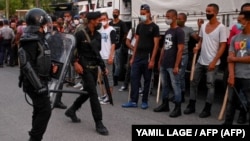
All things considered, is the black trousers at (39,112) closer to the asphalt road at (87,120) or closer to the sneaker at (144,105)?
the asphalt road at (87,120)

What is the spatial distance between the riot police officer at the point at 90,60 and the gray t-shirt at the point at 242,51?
202 centimetres

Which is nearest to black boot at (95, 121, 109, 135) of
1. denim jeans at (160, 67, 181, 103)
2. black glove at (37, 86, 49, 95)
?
black glove at (37, 86, 49, 95)

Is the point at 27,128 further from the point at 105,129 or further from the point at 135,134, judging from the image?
the point at 135,134

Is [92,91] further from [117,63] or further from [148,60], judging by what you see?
[117,63]

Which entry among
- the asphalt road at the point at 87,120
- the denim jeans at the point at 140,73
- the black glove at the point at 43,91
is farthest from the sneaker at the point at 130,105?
the black glove at the point at 43,91

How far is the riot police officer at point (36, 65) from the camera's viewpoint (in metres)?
4.79

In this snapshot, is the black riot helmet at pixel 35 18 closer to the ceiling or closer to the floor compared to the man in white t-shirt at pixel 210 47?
closer to the ceiling

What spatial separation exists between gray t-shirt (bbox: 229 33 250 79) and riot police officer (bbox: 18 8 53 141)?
248 centimetres

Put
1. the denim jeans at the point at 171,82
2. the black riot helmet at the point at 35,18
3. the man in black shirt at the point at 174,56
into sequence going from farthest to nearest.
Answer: the denim jeans at the point at 171,82, the man in black shirt at the point at 174,56, the black riot helmet at the point at 35,18

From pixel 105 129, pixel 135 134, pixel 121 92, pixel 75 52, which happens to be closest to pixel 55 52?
pixel 75 52

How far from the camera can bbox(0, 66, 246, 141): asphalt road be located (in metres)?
6.15

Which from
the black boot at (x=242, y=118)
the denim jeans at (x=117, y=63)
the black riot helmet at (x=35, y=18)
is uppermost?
the black riot helmet at (x=35, y=18)

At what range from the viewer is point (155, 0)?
9617 mm

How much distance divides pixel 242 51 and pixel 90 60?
7.31 feet
